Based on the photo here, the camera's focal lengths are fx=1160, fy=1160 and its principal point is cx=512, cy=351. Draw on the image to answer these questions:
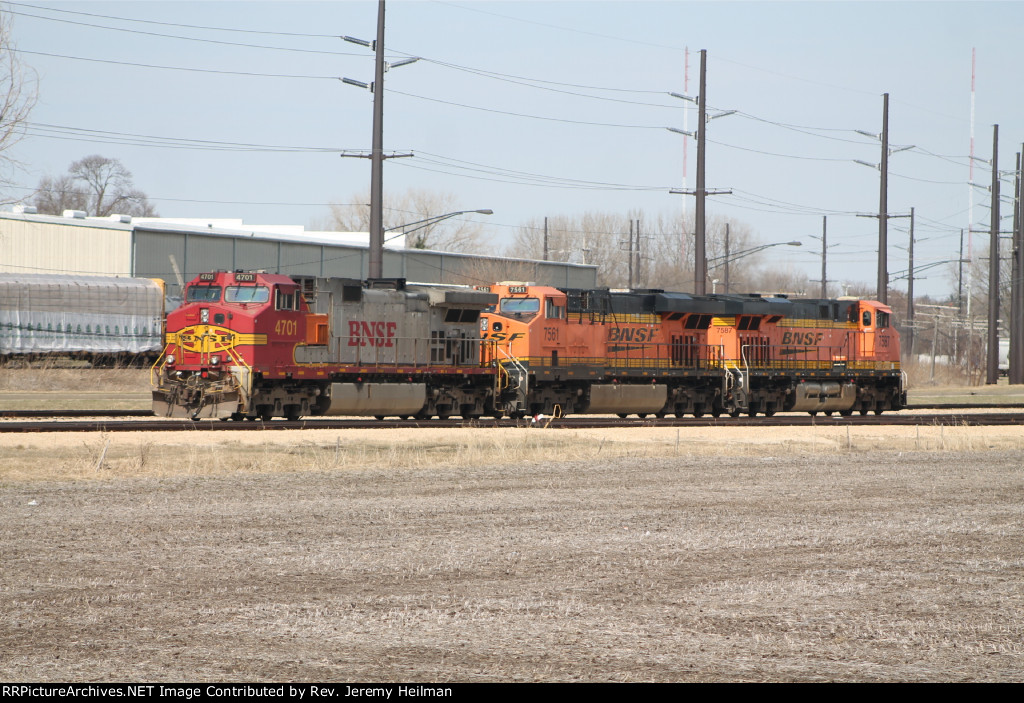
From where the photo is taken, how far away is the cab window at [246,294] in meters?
26.1

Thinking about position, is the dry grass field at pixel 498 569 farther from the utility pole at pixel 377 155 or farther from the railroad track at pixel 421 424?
the utility pole at pixel 377 155

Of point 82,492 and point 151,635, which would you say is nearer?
point 151,635

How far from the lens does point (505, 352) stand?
30625 millimetres

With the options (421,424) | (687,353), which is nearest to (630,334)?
(687,353)

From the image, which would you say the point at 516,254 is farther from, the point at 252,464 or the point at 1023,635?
the point at 1023,635

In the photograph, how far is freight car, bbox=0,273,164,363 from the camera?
43.2m

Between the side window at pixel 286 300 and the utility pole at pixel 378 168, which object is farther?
the utility pole at pixel 378 168

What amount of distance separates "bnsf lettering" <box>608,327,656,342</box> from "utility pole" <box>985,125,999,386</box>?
34153mm

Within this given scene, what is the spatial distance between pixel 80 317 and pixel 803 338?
27.3m

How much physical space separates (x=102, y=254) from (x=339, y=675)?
184ft

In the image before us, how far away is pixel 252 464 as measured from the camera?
18.1 meters

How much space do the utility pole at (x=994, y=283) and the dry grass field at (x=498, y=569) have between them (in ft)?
151

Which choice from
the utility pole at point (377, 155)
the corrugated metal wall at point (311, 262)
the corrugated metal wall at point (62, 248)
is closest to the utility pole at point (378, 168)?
the utility pole at point (377, 155)
